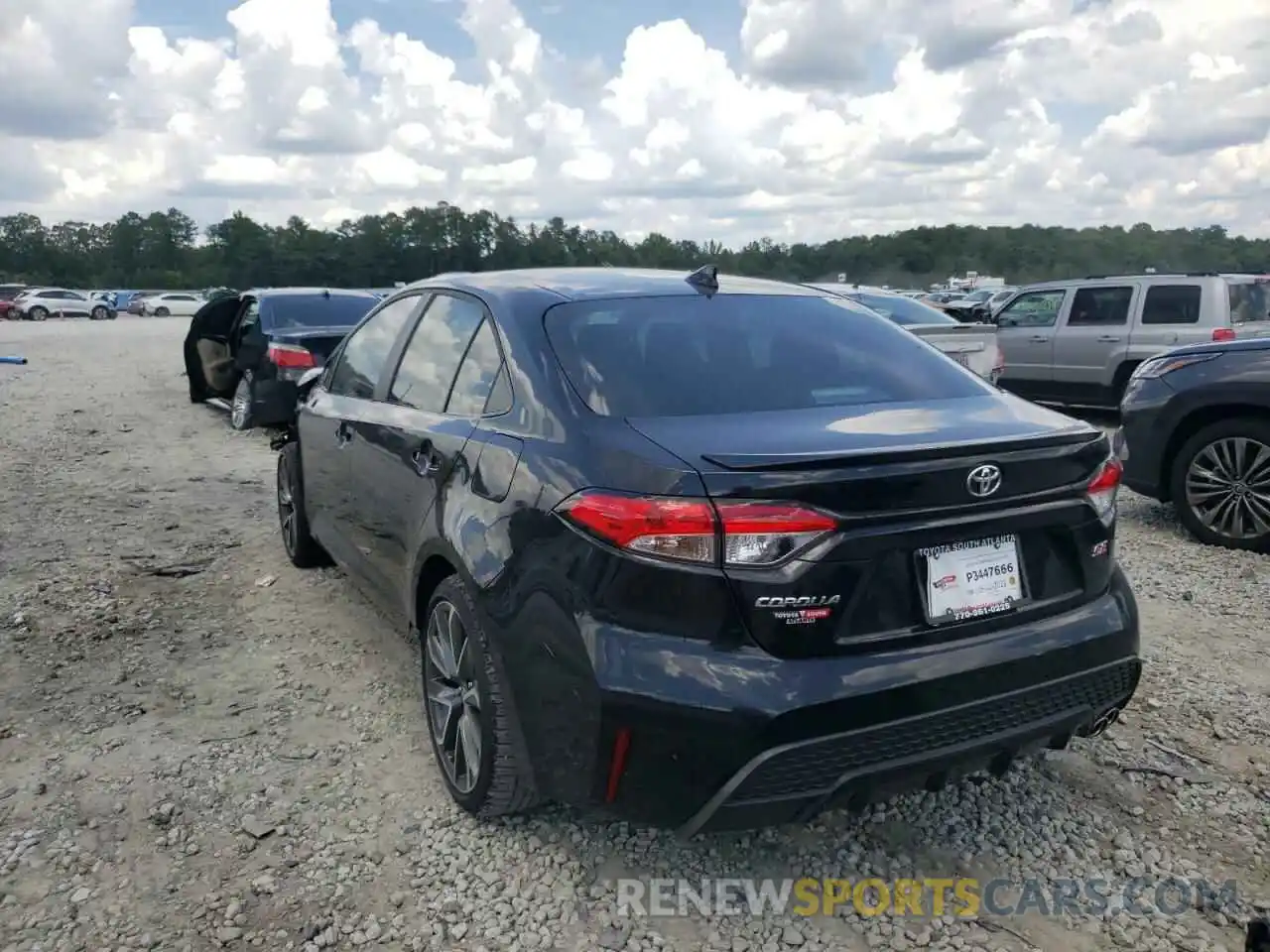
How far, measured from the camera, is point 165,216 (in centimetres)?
10506

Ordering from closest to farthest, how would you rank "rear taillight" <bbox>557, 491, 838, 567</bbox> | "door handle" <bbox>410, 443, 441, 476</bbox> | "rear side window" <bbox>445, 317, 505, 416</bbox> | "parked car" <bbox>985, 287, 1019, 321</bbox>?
1. "rear taillight" <bbox>557, 491, 838, 567</bbox>
2. "rear side window" <bbox>445, 317, 505, 416</bbox>
3. "door handle" <bbox>410, 443, 441, 476</bbox>
4. "parked car" <bbox>985, 287, 1019, 321</bbox>

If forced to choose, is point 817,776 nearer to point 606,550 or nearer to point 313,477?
point 606,550

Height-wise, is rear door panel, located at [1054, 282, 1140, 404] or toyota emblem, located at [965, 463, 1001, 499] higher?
toyota emblem, located at [965, 463, 1001, 499]

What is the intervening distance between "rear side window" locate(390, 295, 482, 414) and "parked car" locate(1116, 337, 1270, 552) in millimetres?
4558

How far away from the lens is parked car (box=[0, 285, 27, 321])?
158ft

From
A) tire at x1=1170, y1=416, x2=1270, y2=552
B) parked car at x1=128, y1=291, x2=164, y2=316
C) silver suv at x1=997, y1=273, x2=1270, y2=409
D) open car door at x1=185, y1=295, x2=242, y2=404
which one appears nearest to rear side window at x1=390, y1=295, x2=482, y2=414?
tire at x1=1170, y1=416, x2=1270, y2=552

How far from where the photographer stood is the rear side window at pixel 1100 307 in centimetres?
1124

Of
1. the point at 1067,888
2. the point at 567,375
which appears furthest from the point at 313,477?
the point at 1067,888

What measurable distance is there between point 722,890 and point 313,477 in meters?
2.91

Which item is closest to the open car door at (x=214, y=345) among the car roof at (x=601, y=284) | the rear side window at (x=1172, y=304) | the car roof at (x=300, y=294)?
the car roof at (x=300, y=294)

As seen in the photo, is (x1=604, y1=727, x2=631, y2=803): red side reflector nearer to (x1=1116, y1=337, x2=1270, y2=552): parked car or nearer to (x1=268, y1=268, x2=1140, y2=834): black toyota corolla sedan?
(x1=268, y1=268, x2=1140, y2=834): black toyota corolla sedan

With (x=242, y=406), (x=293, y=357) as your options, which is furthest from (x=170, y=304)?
(x=293, y=357)

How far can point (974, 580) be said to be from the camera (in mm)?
2512

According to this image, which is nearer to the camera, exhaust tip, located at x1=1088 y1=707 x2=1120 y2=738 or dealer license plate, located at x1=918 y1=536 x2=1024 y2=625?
dealer license plate, located at x1=918 y1=536 x2=1024 y2=625
